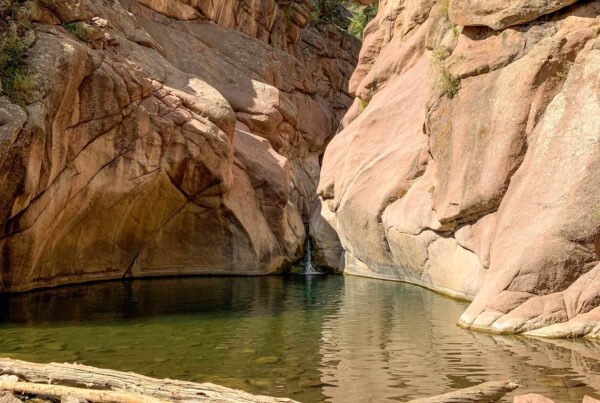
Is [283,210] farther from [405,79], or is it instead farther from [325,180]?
[405,79]

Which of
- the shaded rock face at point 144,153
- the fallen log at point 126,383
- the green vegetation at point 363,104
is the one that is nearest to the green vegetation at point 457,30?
the shaded rock face at point 144,153

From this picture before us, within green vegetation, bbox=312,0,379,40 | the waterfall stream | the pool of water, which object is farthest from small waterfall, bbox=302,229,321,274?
green vegetation, bbox=312,0,379,40

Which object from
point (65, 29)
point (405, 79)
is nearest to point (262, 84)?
point (405, 79)

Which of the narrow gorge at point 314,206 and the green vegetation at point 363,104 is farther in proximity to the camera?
the green vegetation at point 363,104

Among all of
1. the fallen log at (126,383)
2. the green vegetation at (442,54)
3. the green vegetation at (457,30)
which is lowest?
the fallen log at (126,383)

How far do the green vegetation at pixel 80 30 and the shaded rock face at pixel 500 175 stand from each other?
10992 mm

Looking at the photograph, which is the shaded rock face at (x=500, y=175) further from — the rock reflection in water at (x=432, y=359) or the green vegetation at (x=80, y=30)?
the green vegetation at (x=80, y=30)

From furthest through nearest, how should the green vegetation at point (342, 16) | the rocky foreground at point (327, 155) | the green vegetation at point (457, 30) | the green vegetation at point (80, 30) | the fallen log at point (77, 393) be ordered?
the green vegetation at point (342, 16), the green vegetation at point (80, 30), the green vegetation at point (457, 30), the rocky foreground at point (327, 155), the fallen log at point (77, 393)

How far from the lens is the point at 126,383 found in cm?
738

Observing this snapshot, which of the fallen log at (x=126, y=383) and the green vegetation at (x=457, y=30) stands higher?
the green vegetation at (x=457, y=30)

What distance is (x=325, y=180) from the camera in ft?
94.8

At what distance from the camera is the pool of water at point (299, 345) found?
29.3 feet

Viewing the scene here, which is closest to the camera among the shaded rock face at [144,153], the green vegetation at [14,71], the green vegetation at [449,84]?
the green vegetation at [14,71]

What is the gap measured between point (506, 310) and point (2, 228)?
1331 cm
